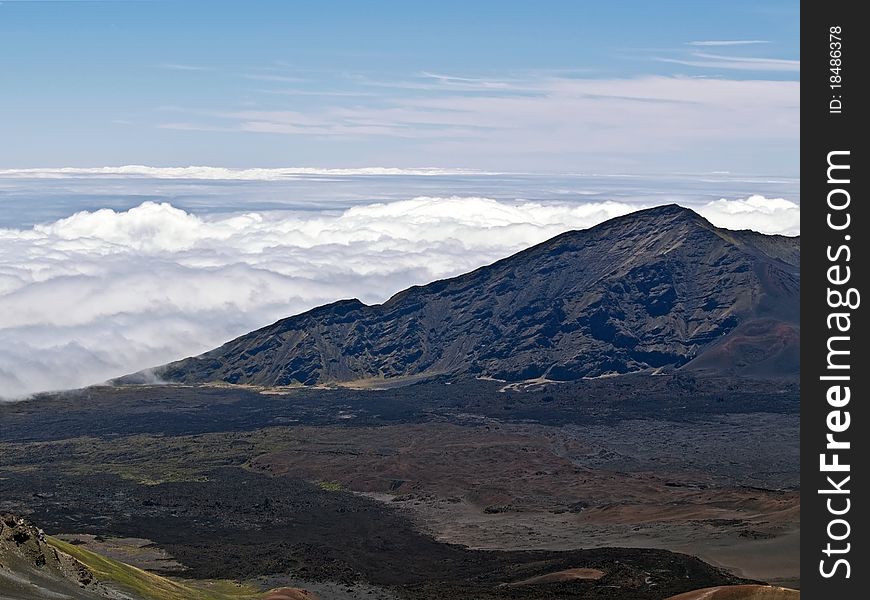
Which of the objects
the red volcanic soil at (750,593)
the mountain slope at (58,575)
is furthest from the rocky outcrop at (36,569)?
the red volcanic soil at (750,593)

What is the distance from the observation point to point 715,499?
12925 cm

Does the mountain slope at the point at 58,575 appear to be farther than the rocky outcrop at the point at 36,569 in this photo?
Yes

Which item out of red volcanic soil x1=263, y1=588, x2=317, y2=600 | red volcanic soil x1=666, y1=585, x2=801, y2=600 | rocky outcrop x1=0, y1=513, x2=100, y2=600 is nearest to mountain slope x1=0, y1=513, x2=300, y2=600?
rocky outcrop x1=0, y1=513, x2=100, y2=600

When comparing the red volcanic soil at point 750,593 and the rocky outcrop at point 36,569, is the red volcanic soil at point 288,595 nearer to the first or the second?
the rocky outcrop at point 36,569

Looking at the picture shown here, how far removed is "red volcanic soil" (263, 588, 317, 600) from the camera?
285 feet

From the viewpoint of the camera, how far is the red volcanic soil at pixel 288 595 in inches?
3415

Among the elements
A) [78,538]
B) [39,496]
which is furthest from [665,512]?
[39,496]

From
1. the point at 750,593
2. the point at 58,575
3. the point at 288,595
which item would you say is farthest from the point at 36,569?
the point at 750,593

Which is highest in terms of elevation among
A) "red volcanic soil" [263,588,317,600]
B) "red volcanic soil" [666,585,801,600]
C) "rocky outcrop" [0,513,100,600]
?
"rocky outcrop" [0,513,100,600]

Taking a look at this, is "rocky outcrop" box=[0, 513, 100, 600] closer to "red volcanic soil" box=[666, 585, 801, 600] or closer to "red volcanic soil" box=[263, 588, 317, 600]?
"red volcanic soil" box=[263, 588, 317, 600]

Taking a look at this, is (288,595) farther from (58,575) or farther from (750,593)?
(750,593)
